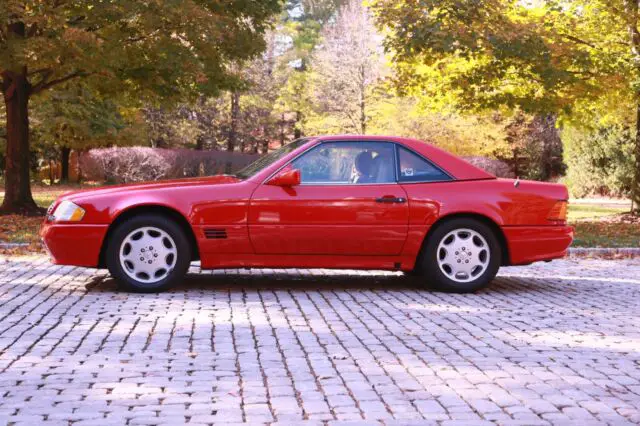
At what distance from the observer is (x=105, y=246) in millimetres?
8570

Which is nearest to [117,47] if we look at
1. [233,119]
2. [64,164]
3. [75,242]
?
[75,242]

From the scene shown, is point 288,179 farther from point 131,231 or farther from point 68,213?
point 68,213

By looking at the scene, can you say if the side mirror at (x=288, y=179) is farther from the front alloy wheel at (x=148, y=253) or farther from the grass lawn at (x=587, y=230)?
the grass lawn at (x=587, y=230)

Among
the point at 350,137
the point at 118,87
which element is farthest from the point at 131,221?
the point at 118,87

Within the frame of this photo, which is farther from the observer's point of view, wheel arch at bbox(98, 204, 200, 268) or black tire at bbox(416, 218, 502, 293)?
black tire at bbox(416, 218, 502, 293)

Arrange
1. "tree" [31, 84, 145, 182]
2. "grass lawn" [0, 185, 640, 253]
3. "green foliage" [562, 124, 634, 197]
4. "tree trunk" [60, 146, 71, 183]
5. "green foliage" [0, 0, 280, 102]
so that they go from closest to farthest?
"grass lawn" [0, 185, 640, 253]
"green foliage" [0, 0, 280, 102]
"green foliage" [562, 124, 634, 197]
"tree" [31, 84, 145, 182]
"tree trunk" [60, 146, 71, 183]

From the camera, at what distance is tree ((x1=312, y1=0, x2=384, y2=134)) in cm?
4506

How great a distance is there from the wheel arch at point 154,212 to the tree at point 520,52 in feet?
30.9

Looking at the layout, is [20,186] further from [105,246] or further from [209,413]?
[209,413]

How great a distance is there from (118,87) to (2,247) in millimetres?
8506

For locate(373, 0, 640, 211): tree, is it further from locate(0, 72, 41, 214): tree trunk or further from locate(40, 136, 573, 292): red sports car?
locate(40, 136, 573, 292): red sports car

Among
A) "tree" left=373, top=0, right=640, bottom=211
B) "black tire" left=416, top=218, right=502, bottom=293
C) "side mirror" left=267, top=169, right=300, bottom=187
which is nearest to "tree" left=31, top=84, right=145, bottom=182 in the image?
"tree" left=373, top=0, right=640, bottom=211

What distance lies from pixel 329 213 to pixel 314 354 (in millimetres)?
3035

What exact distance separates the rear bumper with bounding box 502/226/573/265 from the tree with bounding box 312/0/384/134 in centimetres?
3493
